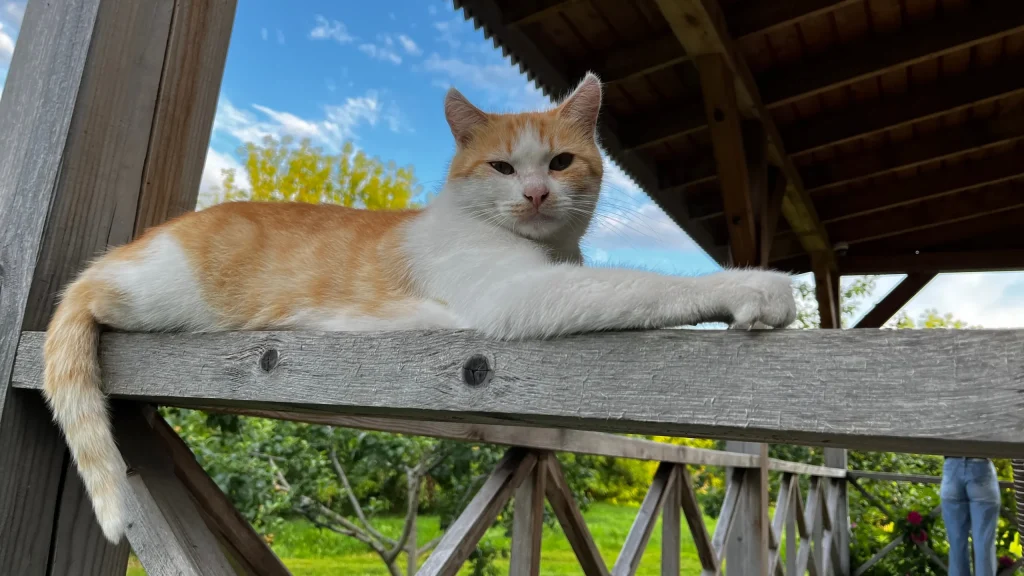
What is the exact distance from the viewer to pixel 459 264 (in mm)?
920

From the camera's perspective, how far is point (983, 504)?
3.78 m

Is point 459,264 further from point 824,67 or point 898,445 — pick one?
point 824,67

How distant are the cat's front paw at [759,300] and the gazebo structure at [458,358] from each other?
3 centimetres

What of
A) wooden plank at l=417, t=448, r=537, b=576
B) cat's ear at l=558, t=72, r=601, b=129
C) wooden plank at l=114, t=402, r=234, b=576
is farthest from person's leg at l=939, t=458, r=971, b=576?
wooden plank at l=114, t=402, r=234, b=576

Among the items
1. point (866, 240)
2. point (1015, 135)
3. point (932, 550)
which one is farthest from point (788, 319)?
point (932, 550)

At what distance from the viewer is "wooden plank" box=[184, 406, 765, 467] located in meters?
1.35

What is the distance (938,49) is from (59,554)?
3314 millimetres

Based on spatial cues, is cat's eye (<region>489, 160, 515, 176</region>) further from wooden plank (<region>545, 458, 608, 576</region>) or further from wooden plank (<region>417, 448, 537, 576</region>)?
wooden plank (<region>545, 458, 608, 576</region>)

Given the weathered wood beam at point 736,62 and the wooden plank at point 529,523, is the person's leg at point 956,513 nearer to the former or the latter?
the weathered wood beam at point 736,62

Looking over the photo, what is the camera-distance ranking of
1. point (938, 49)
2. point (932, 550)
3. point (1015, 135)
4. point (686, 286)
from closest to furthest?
point (686, 286)
point (938, 49)
point (1015, 135)
point (932, 550)


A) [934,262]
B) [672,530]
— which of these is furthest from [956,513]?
[672,530]

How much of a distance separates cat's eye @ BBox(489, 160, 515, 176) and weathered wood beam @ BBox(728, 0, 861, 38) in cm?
202

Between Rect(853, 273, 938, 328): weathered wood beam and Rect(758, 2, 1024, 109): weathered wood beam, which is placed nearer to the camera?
Rect(758, 2, 1024, 109): weathered wood beam

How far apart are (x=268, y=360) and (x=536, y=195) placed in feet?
1.48
